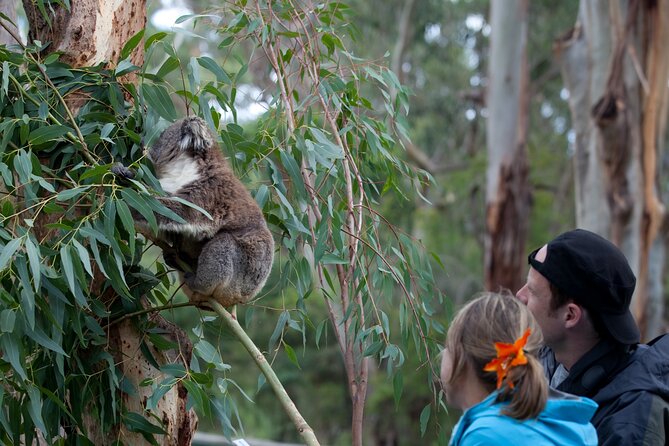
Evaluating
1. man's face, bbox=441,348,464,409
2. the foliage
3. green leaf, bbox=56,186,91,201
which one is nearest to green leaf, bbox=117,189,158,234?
the foliage

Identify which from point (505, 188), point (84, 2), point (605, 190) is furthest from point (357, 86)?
point (505, 188)

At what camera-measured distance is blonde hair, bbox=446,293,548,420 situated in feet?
5.17

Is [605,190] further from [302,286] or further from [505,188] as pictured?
[302,286]

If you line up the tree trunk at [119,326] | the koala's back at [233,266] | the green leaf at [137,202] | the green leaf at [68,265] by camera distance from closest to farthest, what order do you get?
the green leaf at [68,265], the green leaf at [137,202], the tree trunk at [119,326], the koala's back at [233,266]

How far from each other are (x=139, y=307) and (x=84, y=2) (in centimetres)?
110

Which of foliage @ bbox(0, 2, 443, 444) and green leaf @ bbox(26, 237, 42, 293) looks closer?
green leaf @ bbox(26, 237, 42, 293)

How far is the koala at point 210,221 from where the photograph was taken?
302cm

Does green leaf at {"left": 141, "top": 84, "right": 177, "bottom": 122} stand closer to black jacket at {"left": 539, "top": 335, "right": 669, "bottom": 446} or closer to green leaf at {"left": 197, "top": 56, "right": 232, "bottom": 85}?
green leaf at {"left": 197, "top": 56, "right": 232, "bottom": 85}

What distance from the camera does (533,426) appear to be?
1.59 meters

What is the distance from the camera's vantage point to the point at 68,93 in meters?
2.73

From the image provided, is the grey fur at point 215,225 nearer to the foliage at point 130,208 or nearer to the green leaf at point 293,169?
the foliage at point 130,208

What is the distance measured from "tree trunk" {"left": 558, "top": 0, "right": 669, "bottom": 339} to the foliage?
4.93 metres

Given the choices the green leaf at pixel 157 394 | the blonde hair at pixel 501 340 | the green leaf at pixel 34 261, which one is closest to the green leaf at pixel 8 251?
the green leaf at pixel 34 261

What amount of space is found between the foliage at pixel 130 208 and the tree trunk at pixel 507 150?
6.16 metres
